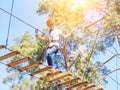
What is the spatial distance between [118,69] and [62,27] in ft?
12.2

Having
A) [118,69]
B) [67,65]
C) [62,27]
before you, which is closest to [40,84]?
[67,65]

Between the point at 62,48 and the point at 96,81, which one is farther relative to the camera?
the point at 62,48

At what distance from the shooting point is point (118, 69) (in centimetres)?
1903

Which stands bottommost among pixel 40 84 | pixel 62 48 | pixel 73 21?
pixel 40 84

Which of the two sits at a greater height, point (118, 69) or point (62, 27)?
point (62, 27)

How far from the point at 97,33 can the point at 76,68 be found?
2.13m

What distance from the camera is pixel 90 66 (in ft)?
60.6

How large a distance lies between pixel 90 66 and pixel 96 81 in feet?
3.39

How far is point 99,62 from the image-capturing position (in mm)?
19453

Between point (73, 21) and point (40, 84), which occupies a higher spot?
point (73, 21)

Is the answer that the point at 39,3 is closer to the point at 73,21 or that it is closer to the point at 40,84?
the point at 73,21

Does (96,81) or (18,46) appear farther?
(18,46)

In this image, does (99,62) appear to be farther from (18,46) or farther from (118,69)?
(18,46)

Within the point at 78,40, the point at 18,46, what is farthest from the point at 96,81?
the point at 18,46
